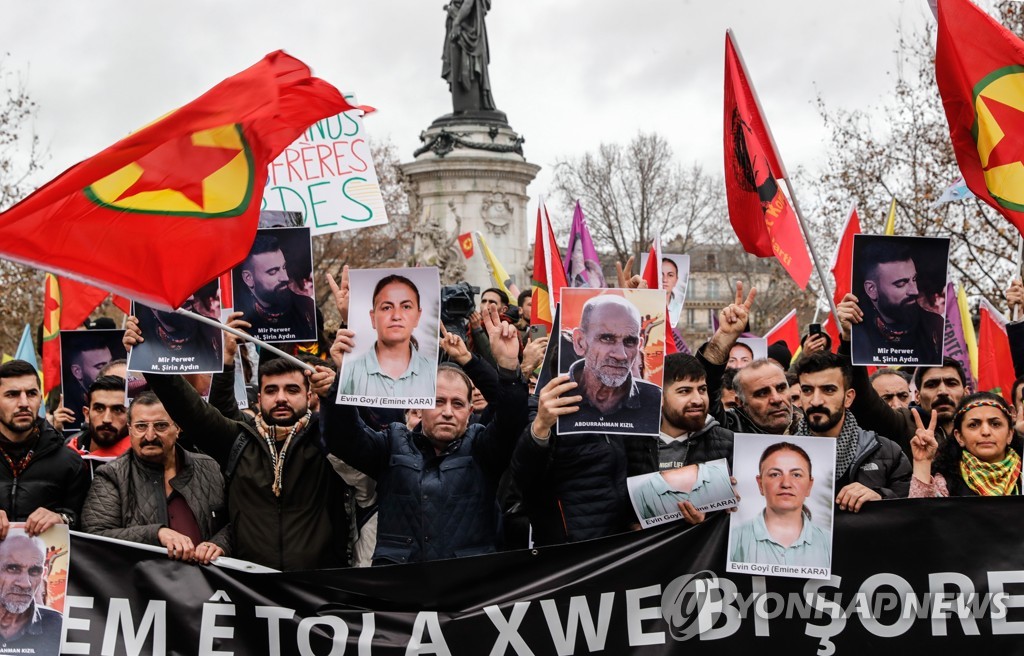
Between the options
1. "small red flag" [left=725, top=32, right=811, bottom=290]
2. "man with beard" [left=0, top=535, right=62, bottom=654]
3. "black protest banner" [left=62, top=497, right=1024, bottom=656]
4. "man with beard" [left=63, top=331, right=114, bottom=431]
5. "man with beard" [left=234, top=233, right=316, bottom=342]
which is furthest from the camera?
"man with beard" [left=63, top=331, right=114, bottom=431]

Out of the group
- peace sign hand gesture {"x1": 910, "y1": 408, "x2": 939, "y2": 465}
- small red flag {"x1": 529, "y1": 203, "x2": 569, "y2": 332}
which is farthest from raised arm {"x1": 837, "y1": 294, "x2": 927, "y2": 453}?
small red flag {"x1": 529, "y1": 203, "x2": 569, "y2": 332}

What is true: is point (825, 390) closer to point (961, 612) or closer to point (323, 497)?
point (961, 612)

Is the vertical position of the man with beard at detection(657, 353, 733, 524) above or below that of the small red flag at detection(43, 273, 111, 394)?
below

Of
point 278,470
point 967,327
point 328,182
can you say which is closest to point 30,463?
point 278,470

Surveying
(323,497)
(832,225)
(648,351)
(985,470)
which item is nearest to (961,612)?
(985,470)

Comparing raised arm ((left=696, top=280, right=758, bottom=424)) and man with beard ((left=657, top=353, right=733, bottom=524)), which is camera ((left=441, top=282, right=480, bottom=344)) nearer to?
raised arm ((left=696, top=280, right=758, bottom=424))

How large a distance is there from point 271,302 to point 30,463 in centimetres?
138

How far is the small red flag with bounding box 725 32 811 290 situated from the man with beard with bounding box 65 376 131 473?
353 cm

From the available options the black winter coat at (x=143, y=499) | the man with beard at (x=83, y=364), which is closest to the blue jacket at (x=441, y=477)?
the black winter coat at (x=143, y=499)

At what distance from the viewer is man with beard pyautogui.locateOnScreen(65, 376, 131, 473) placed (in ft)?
27.8

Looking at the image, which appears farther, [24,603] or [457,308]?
[457,308]

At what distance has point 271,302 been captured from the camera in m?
7.70

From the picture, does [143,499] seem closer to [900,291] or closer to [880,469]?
[880,469]

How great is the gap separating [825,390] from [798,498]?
83cm
